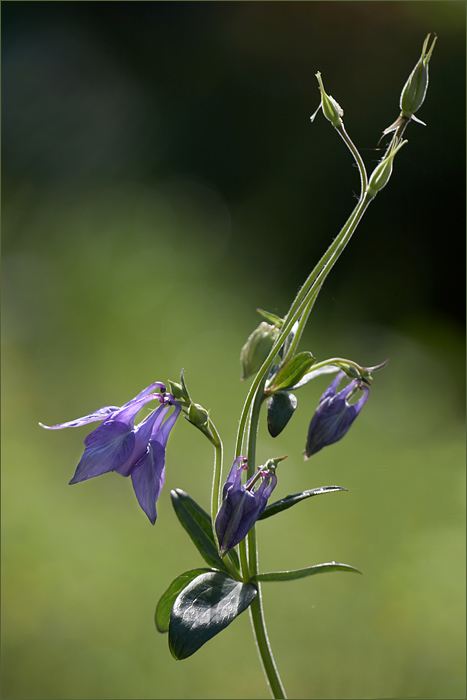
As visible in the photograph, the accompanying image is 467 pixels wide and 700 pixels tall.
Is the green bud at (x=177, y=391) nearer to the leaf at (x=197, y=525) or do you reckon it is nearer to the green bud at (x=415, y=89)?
the leaf at (x=197, y=525)

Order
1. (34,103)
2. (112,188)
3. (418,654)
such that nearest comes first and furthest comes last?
(418,654) < (112,188) < (34,103)

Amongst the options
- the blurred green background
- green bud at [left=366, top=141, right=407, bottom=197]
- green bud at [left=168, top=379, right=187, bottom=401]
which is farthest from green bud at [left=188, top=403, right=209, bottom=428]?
the blurred green background

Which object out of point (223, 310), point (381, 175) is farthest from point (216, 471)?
point (223, 310)

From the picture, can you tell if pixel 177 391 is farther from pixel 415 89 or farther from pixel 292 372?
pixel 415 89

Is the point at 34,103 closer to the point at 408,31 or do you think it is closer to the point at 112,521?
the point at 408,31

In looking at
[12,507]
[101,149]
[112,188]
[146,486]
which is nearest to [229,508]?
[146,486]

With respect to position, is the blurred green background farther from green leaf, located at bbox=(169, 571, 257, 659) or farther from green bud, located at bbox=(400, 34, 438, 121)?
green bud, located at bbox=(400, 34, 438, 121)
